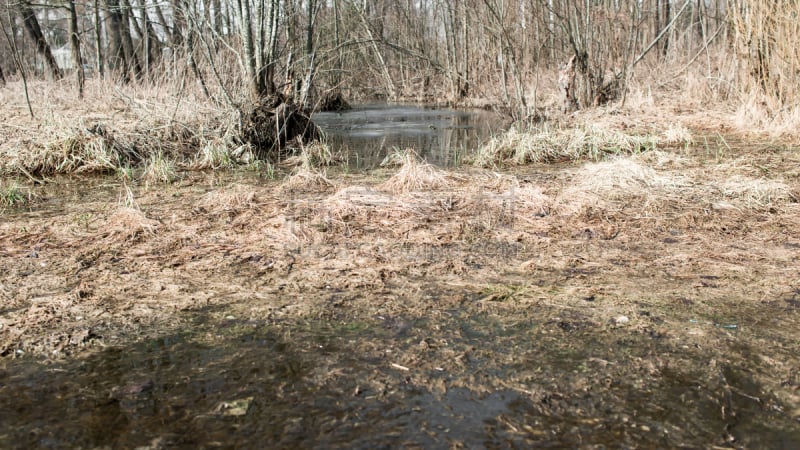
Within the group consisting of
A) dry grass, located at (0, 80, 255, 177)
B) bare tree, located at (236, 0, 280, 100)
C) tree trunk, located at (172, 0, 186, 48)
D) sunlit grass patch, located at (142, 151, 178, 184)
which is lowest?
sunlit grass patch, located at (142, 151, 178, 184)

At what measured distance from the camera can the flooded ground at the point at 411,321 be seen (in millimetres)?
2195

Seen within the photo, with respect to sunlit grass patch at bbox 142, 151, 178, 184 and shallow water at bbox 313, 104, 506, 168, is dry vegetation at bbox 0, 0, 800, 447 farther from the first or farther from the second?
shallow water at bbox 313, 104, 506, 168

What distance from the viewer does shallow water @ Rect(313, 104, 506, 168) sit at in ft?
30.5

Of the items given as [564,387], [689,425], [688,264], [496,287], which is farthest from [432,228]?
[689,425]

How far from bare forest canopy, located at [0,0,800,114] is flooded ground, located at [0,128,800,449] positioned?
13.3 feet

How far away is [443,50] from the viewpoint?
80.1 feet

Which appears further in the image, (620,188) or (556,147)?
(556,147)

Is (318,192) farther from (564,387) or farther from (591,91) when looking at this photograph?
(591,91)

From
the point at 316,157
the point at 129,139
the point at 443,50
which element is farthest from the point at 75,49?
the point at 443,50

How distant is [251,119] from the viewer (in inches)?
342

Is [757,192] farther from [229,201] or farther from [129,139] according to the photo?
[129,139]

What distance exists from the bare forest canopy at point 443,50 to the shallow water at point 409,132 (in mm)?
775

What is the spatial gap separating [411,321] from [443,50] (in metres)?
22.6

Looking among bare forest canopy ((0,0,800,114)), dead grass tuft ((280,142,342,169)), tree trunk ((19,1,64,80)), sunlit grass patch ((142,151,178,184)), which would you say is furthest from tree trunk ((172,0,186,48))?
tree trunk ((19,1,64,80))
